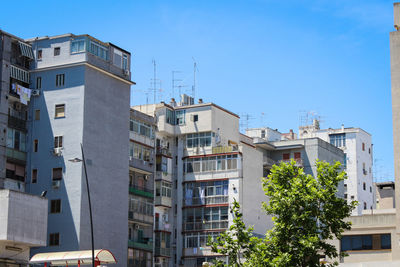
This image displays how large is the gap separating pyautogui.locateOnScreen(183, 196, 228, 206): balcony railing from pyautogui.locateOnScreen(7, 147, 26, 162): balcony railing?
921 inches

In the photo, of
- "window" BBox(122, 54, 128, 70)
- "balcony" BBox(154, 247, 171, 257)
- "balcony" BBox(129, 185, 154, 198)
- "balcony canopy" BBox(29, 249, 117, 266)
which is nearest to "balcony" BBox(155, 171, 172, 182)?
"balcony" BBox(129, 185, 154, 198)

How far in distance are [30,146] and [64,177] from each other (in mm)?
4502

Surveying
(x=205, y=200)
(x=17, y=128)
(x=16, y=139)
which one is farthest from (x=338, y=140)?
(x=16, y=139)

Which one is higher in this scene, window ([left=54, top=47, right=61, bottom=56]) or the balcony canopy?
window ([left=54, top=47, right=61, bottom=56])

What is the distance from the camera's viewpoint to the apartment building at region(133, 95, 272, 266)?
84.2m

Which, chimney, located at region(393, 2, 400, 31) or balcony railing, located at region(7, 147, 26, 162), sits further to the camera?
balcony railing, located at region(7, 147, 26, 162)

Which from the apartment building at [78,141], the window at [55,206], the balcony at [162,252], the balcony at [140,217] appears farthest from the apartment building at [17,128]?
the balcony at [162,252]

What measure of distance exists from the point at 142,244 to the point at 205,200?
1230 centimetres

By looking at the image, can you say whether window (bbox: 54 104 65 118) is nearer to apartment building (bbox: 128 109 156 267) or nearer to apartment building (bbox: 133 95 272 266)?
apartment building (bbox: 128 109 156 267)

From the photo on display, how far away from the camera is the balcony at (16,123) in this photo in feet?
219

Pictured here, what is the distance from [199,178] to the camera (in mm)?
86125

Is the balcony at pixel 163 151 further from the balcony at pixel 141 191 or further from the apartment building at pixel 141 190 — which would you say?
the balcony at pixel 141 191

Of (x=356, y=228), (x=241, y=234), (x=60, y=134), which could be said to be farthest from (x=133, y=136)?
(x=241, y=234)

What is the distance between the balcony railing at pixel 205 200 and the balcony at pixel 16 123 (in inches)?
932
